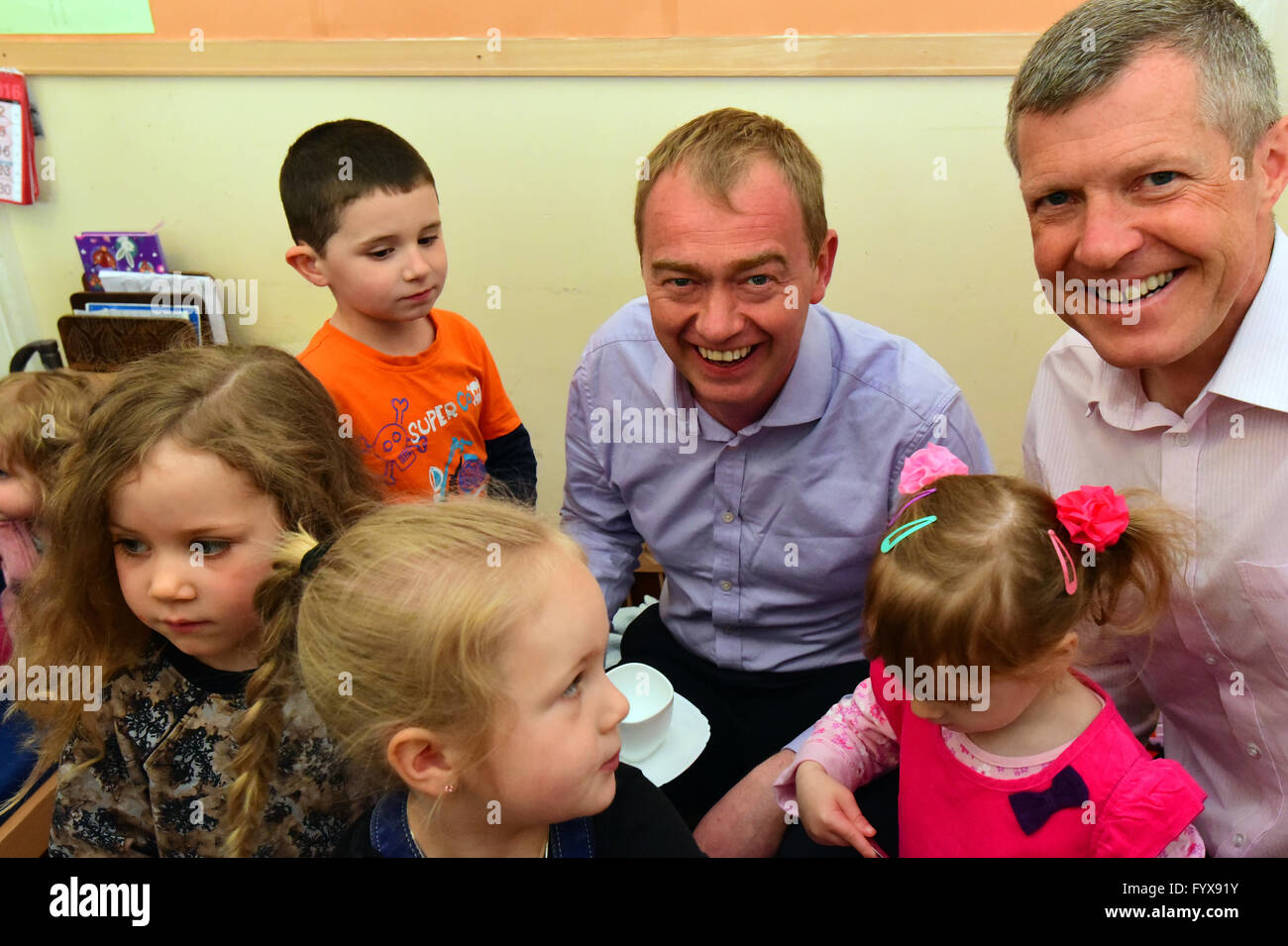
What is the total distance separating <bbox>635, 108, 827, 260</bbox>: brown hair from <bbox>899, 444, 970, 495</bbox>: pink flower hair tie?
1.42 ft

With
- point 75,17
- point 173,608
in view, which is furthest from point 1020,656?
point 75,17

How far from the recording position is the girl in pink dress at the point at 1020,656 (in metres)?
1.10

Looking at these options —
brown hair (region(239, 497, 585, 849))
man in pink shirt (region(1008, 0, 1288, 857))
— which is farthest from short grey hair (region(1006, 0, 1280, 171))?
brown hair (region(239, 497, 585, 849))

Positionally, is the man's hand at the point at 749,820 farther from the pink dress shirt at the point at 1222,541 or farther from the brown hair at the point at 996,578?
the pink dress shirt at the point at 1222,541

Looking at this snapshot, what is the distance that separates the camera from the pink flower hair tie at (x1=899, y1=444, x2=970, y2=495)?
1.24 meters

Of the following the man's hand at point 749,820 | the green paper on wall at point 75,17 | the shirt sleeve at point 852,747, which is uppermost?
the green paper on wall at point 75,17

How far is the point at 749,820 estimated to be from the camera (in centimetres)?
148

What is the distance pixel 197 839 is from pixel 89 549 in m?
0.42

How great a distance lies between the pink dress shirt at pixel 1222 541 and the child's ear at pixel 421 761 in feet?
3.15

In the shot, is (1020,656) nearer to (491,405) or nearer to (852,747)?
(852,747)

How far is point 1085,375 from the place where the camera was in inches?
56.5

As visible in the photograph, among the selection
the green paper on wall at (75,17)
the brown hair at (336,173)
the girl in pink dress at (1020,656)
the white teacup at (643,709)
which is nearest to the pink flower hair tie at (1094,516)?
the girl in pink dress at (1020,656)
